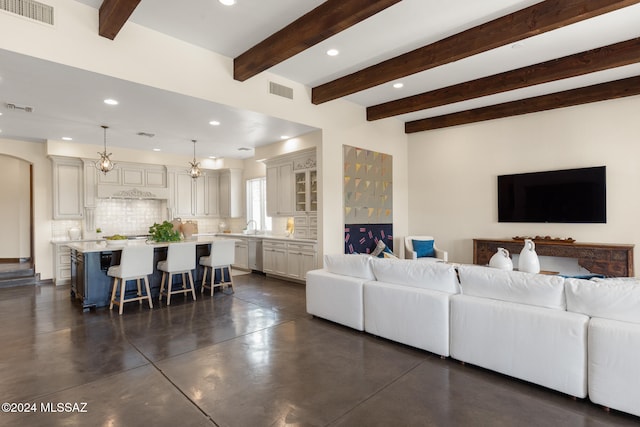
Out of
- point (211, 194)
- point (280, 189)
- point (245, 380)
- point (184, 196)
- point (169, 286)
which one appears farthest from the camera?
point (211, 194)

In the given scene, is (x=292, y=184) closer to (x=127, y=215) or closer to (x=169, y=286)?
(x=169, y=286)

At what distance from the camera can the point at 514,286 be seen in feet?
8.94

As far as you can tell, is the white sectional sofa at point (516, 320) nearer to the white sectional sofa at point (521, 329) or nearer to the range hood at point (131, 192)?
the white sectional sofa at point (521, 329)

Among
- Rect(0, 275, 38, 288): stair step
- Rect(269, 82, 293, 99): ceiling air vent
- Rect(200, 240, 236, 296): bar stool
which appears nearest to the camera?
Rect(269, 82, 293, 99): ceiling air vent

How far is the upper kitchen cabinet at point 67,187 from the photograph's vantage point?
6773 millimetres

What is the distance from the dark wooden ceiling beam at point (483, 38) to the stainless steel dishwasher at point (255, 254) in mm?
3791

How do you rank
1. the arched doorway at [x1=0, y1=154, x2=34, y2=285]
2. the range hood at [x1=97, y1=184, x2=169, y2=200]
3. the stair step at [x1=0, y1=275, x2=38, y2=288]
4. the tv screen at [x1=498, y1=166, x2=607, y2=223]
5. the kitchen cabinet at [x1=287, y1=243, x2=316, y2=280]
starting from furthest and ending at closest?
the arched doorway at [x1=0, y1=154, x2=34, y2=285] < the range hood at [x1=97, y1=184, x2=169, y2=200] < the stair step at [x1=0, y1=275, x2=38, y2=288] < the kitchen cabinet at [x1=287, y1=243, x2=316, y2=280] < the tv screen at [x1=498, y1=166, x2=607, y2=223]

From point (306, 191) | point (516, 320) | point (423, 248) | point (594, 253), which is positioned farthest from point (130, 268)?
point (594, 253)

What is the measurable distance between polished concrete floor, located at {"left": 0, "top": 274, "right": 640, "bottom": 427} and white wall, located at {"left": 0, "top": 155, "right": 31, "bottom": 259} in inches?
→ 204

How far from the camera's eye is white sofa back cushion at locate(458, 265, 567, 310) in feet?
8.41

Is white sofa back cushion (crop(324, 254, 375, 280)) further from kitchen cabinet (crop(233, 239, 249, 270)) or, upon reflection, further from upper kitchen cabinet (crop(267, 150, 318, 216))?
kitchen cabinet (crop(233, 239, 249, 270))

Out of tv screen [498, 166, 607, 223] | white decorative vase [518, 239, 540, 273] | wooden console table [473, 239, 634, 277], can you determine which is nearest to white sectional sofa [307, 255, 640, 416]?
white decorative vase [518, 239, 540, 273]

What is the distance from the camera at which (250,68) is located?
170 inches

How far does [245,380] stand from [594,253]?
552cm
